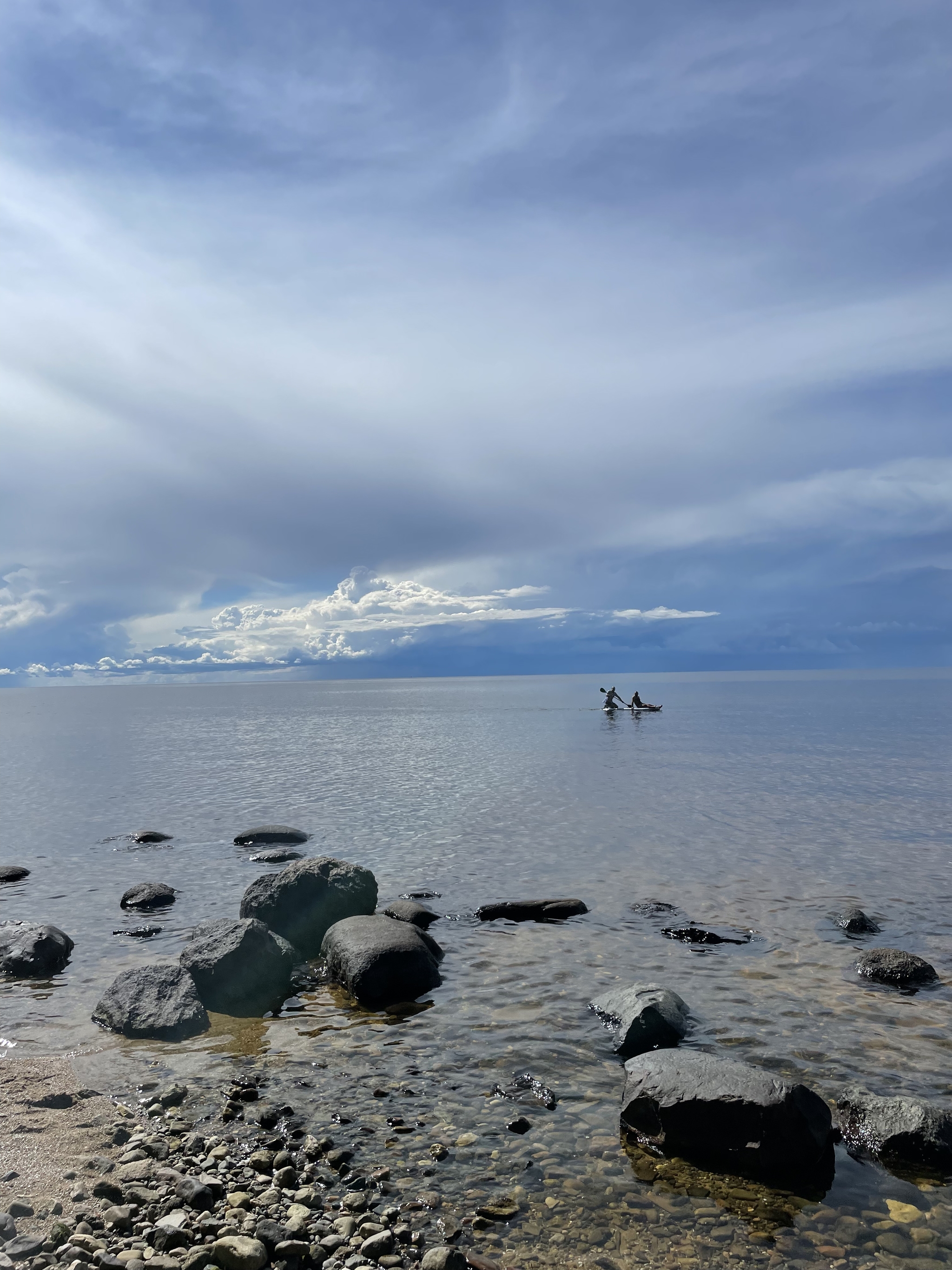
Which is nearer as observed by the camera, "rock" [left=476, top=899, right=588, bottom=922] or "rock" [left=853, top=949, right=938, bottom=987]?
"rock" [left=853, top=949, right=938, bottom=987]

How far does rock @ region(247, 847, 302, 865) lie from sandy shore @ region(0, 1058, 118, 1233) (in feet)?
45.6

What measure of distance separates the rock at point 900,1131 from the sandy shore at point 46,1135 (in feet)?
27.9

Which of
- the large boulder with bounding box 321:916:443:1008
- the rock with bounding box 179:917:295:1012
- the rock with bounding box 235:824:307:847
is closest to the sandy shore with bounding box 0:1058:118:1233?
the rock with bounding box 179:917:295:1012

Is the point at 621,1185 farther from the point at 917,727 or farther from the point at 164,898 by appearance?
the point at 917,727

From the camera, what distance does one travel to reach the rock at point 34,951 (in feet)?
52.2

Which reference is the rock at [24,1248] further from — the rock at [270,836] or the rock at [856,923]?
the rock at [270,836]

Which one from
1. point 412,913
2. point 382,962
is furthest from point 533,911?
point 382,962

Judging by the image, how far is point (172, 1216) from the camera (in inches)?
290

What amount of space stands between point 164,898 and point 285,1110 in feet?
42.2

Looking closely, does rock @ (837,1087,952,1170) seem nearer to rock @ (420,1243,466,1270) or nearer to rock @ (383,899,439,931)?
rock @ (420,1243,466,1270)

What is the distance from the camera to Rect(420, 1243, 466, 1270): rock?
6855 millimetres

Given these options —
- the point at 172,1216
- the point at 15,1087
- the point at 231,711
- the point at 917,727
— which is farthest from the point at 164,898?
the point at 231,711

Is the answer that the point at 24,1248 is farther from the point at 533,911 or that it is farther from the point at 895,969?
the point at 895,969

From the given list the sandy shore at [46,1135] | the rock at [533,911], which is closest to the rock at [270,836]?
the rock at [533,911]
